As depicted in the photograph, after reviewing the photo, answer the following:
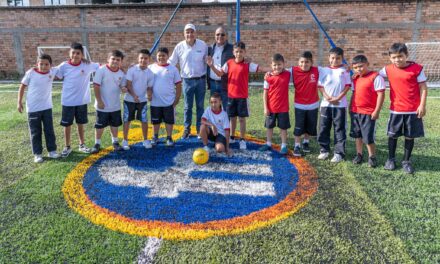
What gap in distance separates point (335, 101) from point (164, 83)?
2608 mm

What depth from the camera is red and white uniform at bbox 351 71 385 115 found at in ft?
15.0

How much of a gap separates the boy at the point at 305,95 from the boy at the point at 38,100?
3653mm

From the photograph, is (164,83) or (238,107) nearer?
(164,83)

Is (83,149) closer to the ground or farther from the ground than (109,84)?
closer to the ground

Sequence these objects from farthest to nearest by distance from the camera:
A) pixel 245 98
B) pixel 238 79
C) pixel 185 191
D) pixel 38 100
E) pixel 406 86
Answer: pixel 245 98
pixel 238 79
pixel 38 100
pixel 406 86
pixel 185 191

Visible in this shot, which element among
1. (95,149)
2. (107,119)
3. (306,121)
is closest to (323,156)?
(306,121)

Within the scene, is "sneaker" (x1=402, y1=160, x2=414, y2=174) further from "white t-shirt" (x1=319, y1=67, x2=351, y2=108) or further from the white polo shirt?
the white polo shirt

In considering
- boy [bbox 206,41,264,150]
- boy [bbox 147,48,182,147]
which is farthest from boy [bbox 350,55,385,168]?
boy [bbox 147,48,182,147]

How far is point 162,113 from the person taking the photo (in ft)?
18.4

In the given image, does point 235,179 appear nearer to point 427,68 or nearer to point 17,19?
point 427,68

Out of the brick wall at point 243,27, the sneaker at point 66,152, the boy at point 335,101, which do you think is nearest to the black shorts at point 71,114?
the sneaker at point 66,152

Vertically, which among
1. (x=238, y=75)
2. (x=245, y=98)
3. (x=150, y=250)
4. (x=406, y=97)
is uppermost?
(x=238, y=75)

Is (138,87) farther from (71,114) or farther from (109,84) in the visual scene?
(71,114)

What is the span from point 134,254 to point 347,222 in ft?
6.66
